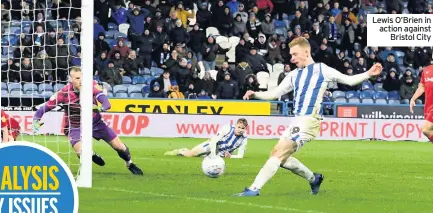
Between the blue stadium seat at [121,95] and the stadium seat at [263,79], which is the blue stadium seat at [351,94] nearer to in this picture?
the stadium seat at [263,79]

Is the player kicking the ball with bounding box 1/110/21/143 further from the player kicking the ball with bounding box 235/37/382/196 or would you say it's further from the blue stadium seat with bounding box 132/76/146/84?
the blue stadium seat with bounding box 132/76/146/84

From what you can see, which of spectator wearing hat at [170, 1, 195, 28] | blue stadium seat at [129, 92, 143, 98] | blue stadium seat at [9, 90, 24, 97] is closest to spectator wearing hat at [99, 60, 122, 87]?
blue stadium seat at [129, 92, 143, 98]

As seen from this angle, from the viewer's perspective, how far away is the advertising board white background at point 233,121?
93.9 feet

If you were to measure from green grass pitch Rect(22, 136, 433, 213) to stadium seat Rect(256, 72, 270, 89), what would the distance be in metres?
7.66

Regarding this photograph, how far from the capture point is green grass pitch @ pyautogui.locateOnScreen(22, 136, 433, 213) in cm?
1253

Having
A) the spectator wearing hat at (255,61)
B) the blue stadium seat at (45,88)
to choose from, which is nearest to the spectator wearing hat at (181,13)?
the spectator wearing hat at (255,61)

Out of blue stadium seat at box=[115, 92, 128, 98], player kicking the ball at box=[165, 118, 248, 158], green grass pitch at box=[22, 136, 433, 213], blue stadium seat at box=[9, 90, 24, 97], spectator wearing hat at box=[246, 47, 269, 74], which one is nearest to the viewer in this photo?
green grass pitch at box=[22, 136, 433, 213]

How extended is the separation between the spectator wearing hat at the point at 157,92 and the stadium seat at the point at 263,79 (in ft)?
10.3

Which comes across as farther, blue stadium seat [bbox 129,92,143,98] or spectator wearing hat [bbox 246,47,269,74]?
spectator wearing hat [bbox 246,47,269,74]

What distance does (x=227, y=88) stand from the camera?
30812 mm

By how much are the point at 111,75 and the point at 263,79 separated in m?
4.36

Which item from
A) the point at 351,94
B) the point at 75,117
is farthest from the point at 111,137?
the point at 351,94

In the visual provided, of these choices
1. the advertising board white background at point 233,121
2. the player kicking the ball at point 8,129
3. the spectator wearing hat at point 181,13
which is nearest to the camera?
the player kicking the ball at point 8,129

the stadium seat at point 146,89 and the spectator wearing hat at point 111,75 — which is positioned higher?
the spectator wearing hat at point 111,75
